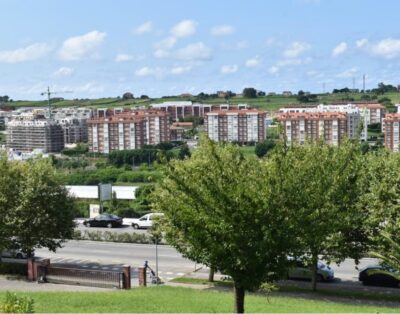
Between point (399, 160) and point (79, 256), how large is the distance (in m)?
17.7

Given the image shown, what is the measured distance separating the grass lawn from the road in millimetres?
6848

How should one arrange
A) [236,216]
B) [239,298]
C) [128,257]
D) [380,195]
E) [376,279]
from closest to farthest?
[236,216], [239,298], [380,195], [376,279], [128,257]

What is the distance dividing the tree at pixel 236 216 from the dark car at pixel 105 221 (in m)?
29.5

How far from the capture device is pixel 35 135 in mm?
168500

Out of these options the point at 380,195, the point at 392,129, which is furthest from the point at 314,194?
the point at 392,129

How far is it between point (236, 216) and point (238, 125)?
490ft

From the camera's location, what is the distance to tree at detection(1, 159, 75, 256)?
26203 millimetres

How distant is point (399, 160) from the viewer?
22.2 metres

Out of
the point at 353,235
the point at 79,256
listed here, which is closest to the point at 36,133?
the point at 79,256

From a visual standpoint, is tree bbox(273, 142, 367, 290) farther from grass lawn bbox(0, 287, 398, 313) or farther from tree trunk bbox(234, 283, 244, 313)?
grass lawn bbox(0, 287, 398, 313)

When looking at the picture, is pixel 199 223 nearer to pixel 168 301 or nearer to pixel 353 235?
pixel 168 301

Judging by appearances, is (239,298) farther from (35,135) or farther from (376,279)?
(35,135)

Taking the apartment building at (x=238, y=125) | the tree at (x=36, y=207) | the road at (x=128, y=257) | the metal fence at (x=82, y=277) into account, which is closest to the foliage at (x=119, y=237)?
the road at (x=128, y=257)

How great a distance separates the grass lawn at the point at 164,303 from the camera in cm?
1736
